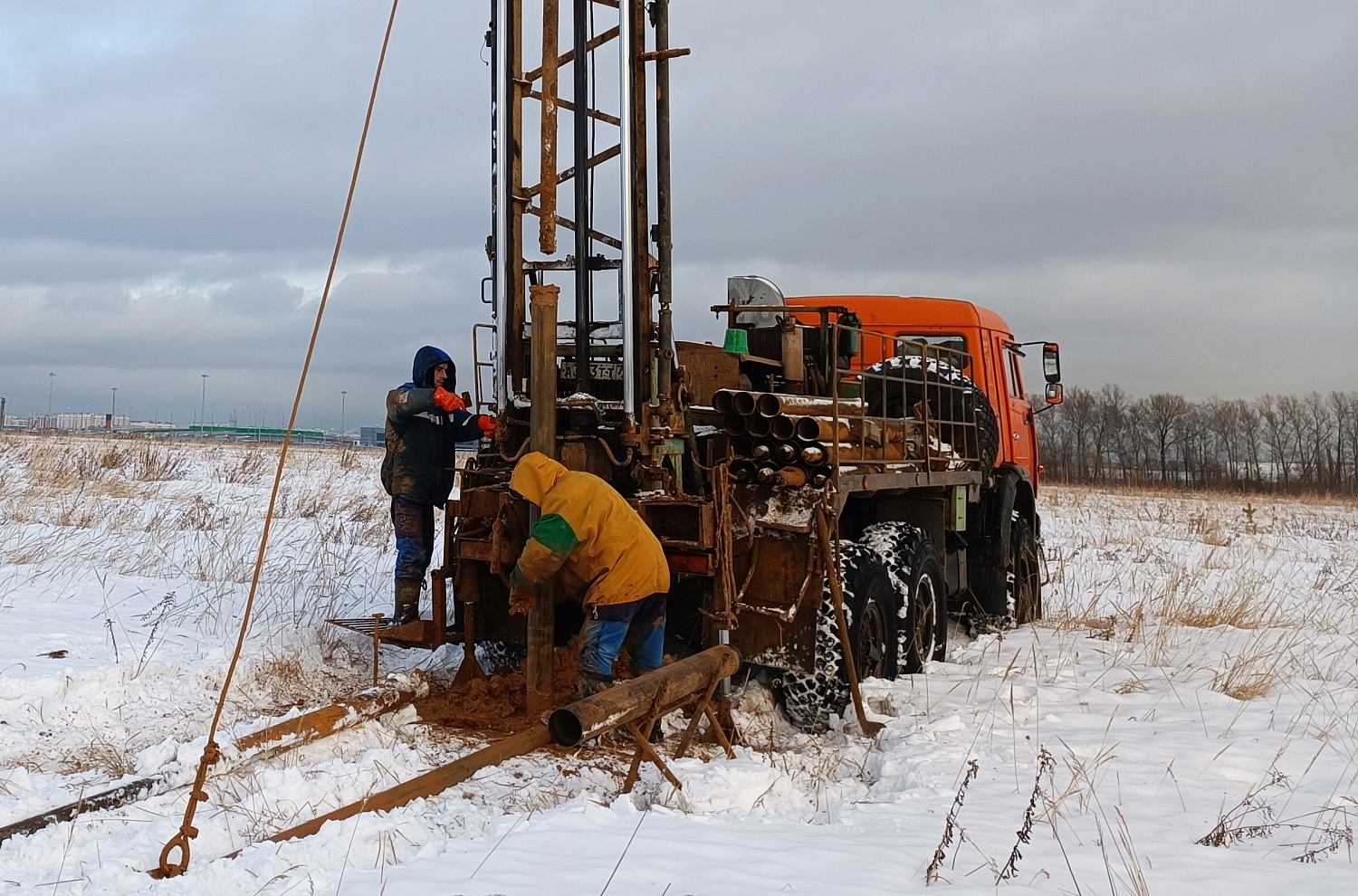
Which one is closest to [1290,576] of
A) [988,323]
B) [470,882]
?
[988,323]

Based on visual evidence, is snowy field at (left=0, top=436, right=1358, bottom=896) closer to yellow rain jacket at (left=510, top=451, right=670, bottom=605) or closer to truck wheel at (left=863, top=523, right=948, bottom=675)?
truck wheel at (left=863, top=523, right=948, bottom=675)

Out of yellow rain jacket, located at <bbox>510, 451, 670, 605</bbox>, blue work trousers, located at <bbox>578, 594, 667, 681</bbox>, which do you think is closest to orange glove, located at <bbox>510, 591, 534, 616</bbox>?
yellow rain jacket, located at <bbox>510, 451, 670, 605</bbox>

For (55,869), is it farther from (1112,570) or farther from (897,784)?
(1112,570)

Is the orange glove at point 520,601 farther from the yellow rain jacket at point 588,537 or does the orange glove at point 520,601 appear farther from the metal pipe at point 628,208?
the metal pipe at point 628,208

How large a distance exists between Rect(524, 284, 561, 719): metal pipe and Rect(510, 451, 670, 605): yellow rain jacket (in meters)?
0.29

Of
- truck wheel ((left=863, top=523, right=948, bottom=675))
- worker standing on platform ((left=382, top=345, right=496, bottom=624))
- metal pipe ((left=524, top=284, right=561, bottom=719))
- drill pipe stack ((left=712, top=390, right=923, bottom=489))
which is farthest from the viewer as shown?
worker standing on platform ((left=382, top=345, right=496, bottom=624))

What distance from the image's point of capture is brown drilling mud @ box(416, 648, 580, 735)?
5.48 metres

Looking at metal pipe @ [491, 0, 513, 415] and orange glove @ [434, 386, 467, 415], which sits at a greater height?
metal pipe @ [491, 0, 513, 415]

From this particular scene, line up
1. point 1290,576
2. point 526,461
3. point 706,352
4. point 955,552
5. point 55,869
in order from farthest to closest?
point 1290,576 < point 955,552 < point 706,352 < point 526,461 < point 55,869

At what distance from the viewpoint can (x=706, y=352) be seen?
683cm

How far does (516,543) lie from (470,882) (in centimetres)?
274

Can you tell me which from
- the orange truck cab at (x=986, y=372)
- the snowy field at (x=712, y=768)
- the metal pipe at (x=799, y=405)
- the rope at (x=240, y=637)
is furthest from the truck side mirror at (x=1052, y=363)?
the rope at (x=240, y=637)

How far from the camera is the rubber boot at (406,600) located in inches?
270

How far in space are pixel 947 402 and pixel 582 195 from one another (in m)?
3.72
